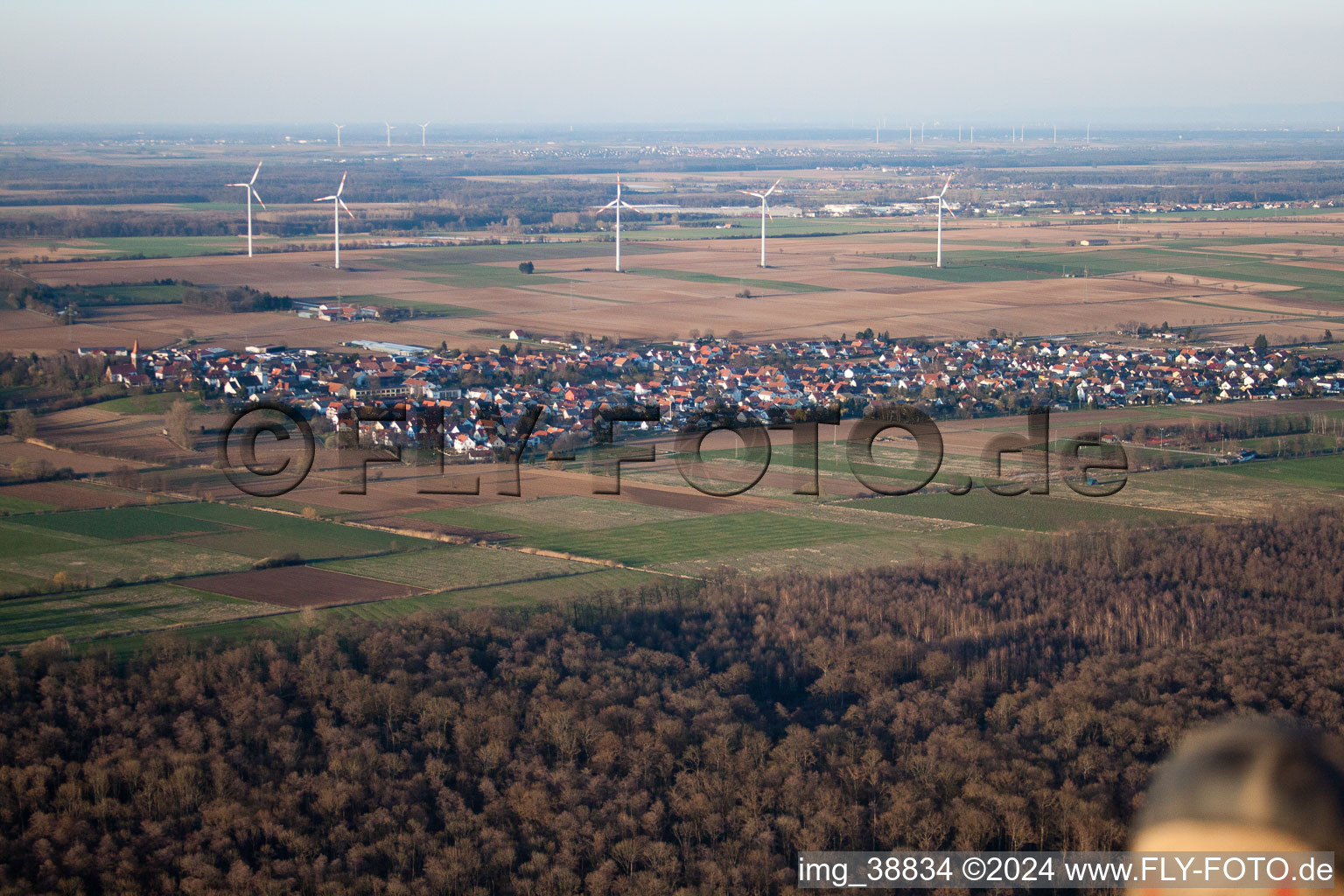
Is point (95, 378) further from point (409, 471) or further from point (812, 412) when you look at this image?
point (812, 412)

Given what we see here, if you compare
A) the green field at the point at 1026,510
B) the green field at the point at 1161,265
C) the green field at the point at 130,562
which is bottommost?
the green field at the point at 130,562

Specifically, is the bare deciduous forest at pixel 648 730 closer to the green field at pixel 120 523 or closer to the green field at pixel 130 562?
the green field at pixel 130 562

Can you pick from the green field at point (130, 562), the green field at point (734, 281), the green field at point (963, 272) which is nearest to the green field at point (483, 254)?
the green field at point (734, 281)

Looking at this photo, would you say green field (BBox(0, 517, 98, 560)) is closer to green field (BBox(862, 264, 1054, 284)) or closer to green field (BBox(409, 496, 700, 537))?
green field (BBox(409, 496, 700, 537))

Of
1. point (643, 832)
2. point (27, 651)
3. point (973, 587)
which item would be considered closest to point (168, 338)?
point (27, 651)

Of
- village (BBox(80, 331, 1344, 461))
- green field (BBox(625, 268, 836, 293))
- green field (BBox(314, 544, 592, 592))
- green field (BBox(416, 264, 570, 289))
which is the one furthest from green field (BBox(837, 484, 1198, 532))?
green field (BBox(416, 264, 570, 289))

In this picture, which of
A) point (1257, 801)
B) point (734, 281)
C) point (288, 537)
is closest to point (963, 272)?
point (734, 281)
